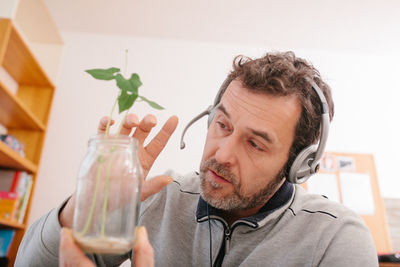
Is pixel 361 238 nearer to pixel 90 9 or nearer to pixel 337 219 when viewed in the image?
pixel 337 219

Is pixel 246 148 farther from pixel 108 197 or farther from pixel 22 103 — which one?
pixel 22 103

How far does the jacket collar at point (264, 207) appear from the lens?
900mm

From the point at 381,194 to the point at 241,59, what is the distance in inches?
78.0

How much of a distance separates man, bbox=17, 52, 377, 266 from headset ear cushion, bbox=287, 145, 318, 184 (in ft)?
0.06

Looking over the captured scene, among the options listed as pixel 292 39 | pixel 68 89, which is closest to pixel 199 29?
pixel 292 39

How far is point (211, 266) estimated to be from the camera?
34.3 inches

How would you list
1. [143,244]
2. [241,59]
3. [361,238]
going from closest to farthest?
[143,244]
[361,238]
[241,59]

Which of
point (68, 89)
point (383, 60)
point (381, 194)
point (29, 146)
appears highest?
point (383, 60)

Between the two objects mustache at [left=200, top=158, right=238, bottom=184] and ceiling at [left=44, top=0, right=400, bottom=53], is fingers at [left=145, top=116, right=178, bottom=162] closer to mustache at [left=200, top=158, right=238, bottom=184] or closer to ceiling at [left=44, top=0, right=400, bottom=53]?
mustache at [left=200, top=158, right=238, bottom=184]

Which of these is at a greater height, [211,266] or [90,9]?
[90,9]

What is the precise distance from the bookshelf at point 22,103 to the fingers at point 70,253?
157 cm

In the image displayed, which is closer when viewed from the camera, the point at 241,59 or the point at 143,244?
the point at 143,244

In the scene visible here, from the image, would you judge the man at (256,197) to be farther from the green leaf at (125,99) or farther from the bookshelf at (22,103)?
the bookshelf at (22,103)

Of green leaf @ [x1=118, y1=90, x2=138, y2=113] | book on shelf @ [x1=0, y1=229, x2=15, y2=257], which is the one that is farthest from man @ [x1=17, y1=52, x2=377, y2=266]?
book on shelf @ [x1=0, y1=229, x2=15, y2=257]
